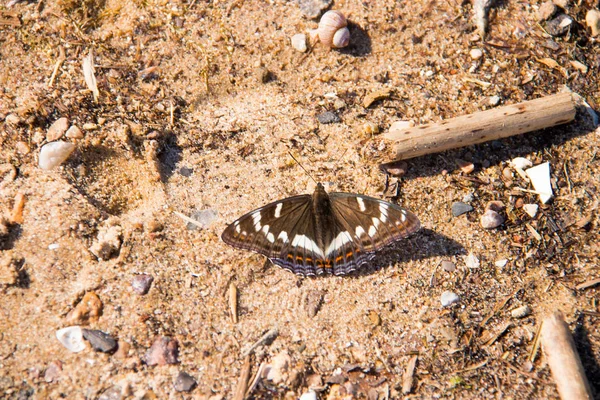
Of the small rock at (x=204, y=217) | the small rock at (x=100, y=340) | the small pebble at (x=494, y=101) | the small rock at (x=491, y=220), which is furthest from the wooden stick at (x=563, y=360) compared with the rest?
the small rock at (x=100, y=340)

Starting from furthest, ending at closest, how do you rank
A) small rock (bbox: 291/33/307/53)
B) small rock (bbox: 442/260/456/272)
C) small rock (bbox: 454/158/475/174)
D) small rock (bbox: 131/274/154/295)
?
small rock (bbox: 291/33/307/53) → small rock (bbox: 454/158/475/174) → small rock (bbox: 442/260/456/272) → small rock (bbox: 131/274/154/295)

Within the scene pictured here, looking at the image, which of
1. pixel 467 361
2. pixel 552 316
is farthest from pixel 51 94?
pixel 552 316

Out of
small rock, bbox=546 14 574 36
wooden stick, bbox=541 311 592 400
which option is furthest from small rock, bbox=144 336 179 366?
small rock, bbox=546 14 574 36

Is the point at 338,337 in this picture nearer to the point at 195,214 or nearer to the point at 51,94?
the point at 195,214

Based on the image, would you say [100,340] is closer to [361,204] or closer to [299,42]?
[361,204]

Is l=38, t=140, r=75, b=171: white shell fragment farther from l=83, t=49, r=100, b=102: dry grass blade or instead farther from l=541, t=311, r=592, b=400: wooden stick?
l=541, t=311, r=592, b=400: wooden stick
